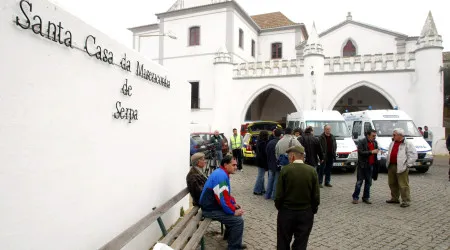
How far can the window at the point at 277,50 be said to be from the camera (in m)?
29.3

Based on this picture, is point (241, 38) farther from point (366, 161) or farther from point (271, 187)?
point (366, 161)

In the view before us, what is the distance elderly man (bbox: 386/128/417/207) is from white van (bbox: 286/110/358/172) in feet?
13.3

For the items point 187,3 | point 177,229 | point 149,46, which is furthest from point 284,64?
point 177,229

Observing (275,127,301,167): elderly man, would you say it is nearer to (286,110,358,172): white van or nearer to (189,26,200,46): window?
(286,110,358,172): white van

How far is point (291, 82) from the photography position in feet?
69.2

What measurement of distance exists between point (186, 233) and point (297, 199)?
1.48 m

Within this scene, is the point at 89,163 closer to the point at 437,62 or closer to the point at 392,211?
the point at 392,211

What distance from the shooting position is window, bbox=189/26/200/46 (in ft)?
83.9

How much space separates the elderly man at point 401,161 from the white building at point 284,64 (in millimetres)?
11925

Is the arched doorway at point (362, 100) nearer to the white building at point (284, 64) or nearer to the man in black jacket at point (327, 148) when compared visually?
the white building at point (284, 64)

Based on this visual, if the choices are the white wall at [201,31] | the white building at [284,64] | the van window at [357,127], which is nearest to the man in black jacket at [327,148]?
the van window at [357,127]

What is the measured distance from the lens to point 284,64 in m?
21.3

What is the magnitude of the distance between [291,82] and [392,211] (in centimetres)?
1479

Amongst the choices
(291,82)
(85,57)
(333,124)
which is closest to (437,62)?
(291,82)
